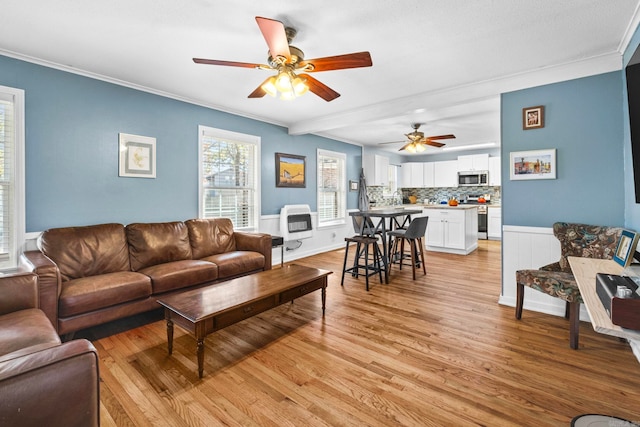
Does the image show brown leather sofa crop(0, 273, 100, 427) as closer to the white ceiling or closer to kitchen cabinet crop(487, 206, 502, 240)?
the white ceiling

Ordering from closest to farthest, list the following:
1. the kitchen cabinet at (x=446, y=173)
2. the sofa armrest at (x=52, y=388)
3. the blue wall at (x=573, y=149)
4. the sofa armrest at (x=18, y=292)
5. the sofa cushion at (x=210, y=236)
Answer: the sofa armrest at (x=52, y=388) → the sofa armrest at (x=18, y=292) → the blue wall at (x=573, y=149) → the sofa cushion at (x=210, y=236) → the kitchen cabinet at (x=446, y=173)

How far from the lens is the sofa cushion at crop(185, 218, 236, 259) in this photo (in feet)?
Answer: 12.2

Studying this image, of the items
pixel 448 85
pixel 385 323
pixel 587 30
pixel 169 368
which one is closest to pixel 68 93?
pixel 169 368

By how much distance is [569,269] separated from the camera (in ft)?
8.88

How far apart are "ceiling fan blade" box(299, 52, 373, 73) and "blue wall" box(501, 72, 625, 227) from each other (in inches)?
80.0

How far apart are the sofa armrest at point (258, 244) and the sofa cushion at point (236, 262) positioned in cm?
8

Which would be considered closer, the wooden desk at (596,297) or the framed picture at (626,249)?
the wooden desk at (596,297)

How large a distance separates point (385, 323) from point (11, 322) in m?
2.66

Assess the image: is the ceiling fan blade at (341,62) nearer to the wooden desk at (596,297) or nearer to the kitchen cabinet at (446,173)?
the wooden desk at (596,297)

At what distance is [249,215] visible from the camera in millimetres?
4887

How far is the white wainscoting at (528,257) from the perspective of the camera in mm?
3004

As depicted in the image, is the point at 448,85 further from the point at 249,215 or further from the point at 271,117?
the point at 249,215

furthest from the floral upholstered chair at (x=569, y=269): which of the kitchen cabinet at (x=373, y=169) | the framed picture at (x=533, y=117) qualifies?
the kitchen cabinet at (x=373, y=169)

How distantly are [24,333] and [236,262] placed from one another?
1.98m
